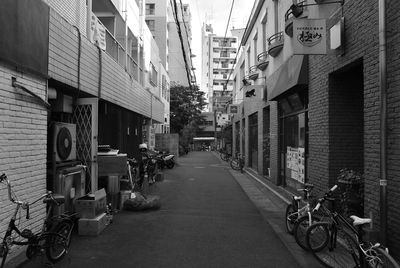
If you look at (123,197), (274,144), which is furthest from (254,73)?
(123,197)

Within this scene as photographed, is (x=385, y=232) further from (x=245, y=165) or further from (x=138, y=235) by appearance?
(x=245, y=165)

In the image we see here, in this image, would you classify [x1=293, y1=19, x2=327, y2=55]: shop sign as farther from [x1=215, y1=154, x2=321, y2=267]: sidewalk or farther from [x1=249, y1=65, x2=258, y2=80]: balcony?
[x1=249, y1=65, x2=258, y2=80]: balcony

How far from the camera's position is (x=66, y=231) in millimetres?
6441

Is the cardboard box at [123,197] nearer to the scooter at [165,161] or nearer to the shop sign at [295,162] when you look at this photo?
the shop sign at [295,162]

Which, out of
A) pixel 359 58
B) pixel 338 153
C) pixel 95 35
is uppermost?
pixel 95 35

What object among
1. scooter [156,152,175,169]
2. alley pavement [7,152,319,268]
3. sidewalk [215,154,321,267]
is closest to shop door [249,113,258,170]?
sidewalk [215,154,321,267]

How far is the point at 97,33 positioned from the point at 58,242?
6.73 meters

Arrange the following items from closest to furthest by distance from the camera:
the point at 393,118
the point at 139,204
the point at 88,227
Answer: the point at 393,118
the point at 88,227
the point at 139,204

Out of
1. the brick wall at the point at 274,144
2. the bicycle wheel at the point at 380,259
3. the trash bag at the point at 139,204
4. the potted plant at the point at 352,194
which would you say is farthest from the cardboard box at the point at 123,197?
the bicycle wheel at the point at 380,259

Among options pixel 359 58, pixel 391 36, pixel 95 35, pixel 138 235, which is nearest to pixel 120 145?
pixel 95 35

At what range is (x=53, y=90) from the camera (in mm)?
8266

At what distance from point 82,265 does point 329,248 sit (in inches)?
142

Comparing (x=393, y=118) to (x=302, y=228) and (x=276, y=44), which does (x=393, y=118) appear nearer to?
(x=302, y=228)

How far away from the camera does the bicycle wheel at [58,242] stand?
5.75 m
